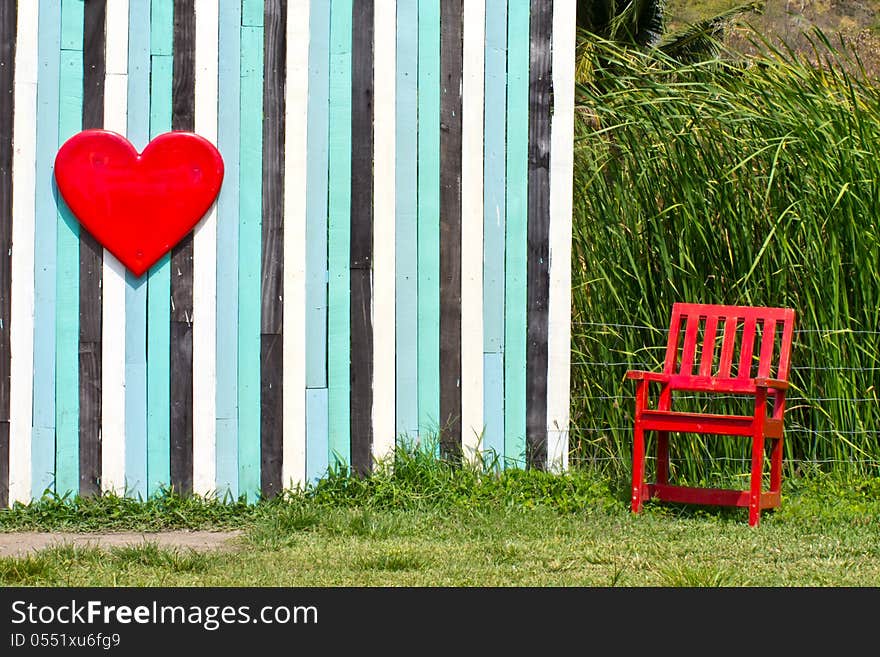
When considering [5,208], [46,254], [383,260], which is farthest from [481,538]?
[5,208]

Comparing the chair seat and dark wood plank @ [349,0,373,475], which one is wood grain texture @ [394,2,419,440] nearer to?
dark wood plank @ [349,0,373,475]

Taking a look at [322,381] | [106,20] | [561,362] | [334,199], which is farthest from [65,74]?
[561,362]

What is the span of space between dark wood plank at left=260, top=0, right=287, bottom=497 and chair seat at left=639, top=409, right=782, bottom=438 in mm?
1639

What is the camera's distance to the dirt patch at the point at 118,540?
4.47m

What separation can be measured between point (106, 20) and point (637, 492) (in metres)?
3.11

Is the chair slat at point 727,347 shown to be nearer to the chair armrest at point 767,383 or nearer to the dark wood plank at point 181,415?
the chair armrest at point 767,383

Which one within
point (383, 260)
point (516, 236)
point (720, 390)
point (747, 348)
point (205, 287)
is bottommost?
point (720, 390)

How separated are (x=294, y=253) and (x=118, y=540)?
4.77ft

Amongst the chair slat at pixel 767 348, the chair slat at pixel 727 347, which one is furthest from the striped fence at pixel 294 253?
the chair slat at pixel 767 348

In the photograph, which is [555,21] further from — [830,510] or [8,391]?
[8,391]

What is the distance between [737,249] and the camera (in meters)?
5.67

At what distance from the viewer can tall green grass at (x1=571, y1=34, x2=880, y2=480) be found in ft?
18.3

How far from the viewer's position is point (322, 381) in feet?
17.1

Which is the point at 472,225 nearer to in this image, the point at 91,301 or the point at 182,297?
the point at 182,297
